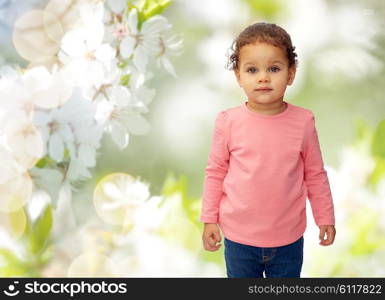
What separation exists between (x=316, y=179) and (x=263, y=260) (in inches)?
6.9

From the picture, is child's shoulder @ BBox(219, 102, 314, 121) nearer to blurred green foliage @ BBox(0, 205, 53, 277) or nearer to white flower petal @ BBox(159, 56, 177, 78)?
white flower petal @ BBox(159, 56, 177, 78)

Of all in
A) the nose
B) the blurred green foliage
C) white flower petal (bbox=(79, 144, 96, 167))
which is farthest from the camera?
the blurred green foliage

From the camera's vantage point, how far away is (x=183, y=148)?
3.83ft

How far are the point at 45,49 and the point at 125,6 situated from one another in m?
0.18

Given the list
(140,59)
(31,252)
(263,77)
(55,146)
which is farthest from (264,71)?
(31,252)

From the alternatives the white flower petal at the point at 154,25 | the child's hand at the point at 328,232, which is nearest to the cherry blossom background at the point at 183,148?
the white flower petal at the point at 154,25

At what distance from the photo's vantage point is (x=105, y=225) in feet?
3.80

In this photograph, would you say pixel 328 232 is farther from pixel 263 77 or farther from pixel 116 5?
pixel 116 5

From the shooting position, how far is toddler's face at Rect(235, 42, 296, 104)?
2.94 feet

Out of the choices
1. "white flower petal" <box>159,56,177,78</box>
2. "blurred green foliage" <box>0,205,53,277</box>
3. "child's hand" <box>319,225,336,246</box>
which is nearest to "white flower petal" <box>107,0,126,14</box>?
"white flower petal" <box>159,56,177,78</box>

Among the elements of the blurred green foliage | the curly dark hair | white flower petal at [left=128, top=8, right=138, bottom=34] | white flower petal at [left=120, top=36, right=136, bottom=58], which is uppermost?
white flower petal at [left=128, top=8, right=138, bottom=34]

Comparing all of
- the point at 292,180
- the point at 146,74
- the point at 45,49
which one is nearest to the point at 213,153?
the point at 292,180

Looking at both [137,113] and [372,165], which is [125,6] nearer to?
[137,113]

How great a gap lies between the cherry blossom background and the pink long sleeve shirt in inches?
9.2
